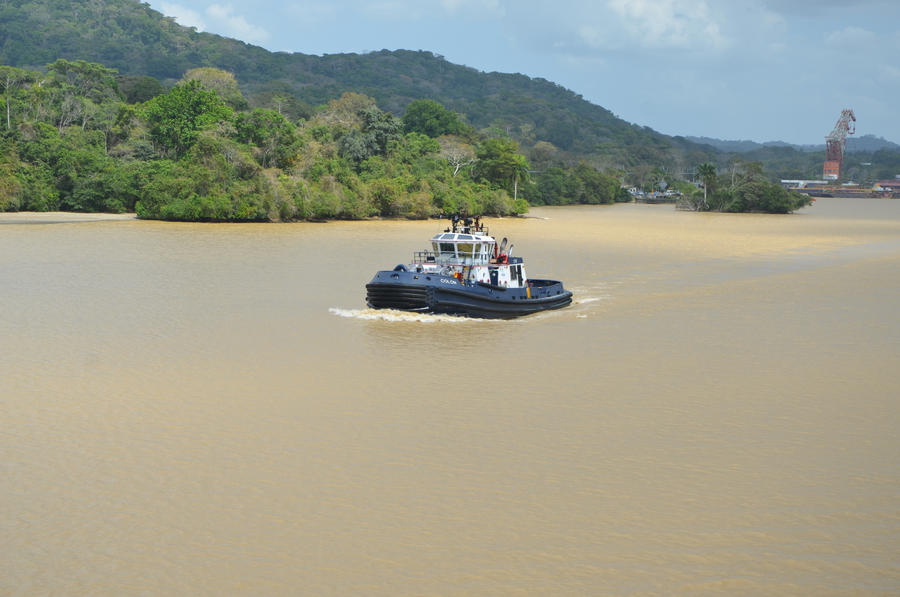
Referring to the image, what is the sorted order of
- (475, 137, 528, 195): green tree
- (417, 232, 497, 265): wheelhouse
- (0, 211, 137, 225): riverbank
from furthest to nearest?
1. (475, 137, 528, 195): green tree
2. (0, 211, 137, 225): riverbank
3. (417, 232, 497, 265): wheelhouse

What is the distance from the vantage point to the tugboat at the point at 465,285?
24203mm

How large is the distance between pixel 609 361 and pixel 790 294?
14660 millimetres

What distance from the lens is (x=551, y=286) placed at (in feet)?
89.3

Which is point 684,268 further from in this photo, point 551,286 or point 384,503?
point 384,503

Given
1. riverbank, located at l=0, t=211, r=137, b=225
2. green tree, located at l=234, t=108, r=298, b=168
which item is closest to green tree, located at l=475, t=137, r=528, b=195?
green tree, located at l=234, t=108, r=298, b=168

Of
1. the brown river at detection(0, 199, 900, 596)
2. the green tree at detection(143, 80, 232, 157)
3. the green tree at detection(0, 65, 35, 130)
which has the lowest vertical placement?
the brown river at detection(0, 199, 900, 596)

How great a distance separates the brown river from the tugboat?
526 mm

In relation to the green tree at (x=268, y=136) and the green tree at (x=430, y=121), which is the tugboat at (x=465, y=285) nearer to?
the green tree at (x=268, y=136)

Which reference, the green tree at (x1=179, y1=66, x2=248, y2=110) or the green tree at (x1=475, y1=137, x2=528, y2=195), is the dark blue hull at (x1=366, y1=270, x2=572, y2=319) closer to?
the green tree at (x1=475, y1=137, x2=528, y2=195)

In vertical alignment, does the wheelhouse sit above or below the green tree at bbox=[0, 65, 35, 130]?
below

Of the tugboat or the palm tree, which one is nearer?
the tugboat

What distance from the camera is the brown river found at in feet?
32.2

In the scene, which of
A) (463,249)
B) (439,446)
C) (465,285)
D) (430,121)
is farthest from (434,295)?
(430,121)

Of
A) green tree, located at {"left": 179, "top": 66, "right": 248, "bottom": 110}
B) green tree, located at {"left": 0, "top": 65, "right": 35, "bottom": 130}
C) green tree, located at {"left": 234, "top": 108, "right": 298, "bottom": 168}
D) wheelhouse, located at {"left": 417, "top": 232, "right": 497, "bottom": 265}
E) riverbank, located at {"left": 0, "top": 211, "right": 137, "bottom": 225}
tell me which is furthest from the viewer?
green tree, located at {"left": 179, "top": 66, "right": 248, "bottom": 110}
